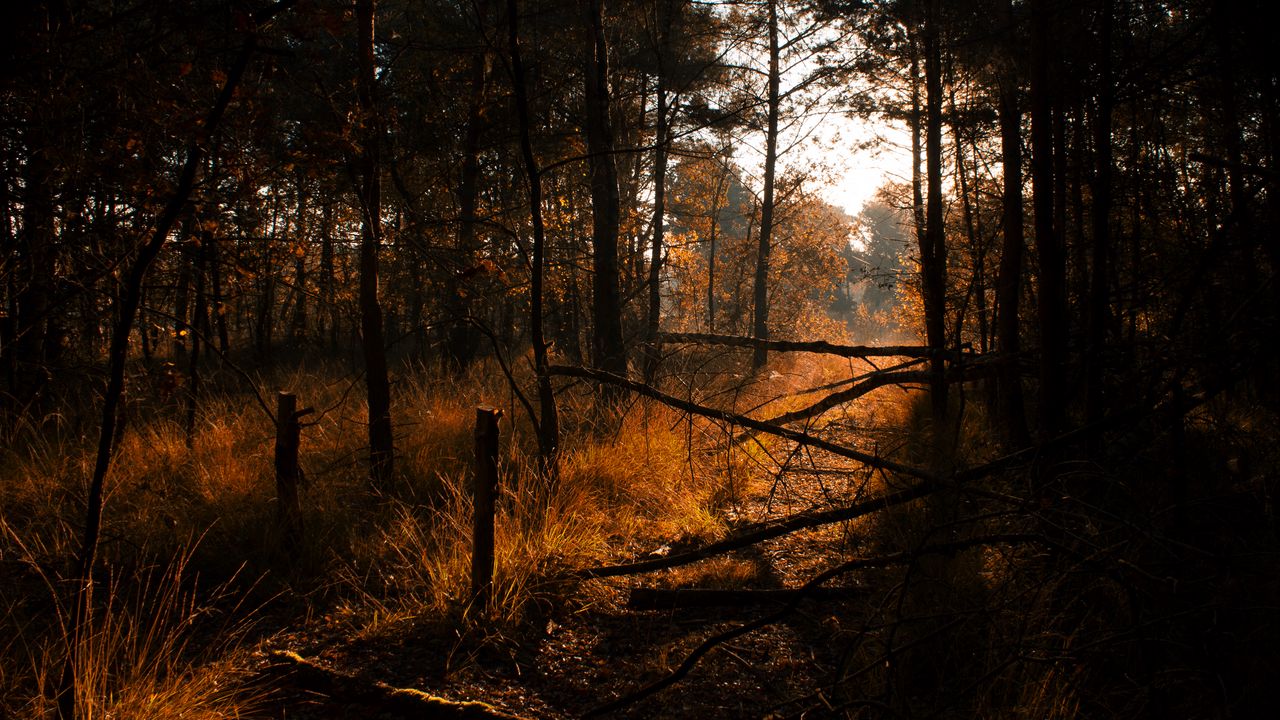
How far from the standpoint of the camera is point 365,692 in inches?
114

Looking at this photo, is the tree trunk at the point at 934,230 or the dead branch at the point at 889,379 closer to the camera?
the dead branch at the point at 889,379

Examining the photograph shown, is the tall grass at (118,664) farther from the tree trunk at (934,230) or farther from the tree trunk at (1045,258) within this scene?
the tree trunk at (934,230)

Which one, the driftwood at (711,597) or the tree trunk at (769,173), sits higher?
the tree trunk at (769,173)

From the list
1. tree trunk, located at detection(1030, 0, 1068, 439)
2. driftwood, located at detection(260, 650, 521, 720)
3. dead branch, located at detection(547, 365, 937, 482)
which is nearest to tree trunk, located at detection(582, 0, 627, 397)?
dead branch, located at detection(547, 365, 937, 482)

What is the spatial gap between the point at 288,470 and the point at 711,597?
2.65 m

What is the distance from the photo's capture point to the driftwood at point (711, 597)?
383 cm

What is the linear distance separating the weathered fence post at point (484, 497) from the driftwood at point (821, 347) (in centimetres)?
253

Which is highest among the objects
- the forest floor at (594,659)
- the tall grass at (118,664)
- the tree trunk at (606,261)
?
the tree trunk at (606,261)

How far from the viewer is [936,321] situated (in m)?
7.36

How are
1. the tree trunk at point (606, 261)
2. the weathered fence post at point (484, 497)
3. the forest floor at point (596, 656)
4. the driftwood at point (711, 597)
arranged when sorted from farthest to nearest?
1. the tree trunk at point (606, 261)
2. the driftwood at point (711, 597)
3. the weathered fence post at point (484, 497)
4. the forest floor at point (596, 656)

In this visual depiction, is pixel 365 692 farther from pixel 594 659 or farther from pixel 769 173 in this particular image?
pixel 769 173

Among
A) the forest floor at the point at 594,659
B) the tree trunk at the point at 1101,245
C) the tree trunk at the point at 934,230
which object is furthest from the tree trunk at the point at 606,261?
the tree trunk at the point at 1101,245

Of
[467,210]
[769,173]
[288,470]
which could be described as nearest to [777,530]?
[288,470]

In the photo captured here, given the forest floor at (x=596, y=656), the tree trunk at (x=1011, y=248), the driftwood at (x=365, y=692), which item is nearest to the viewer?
the driftwood at (x=365, y=692)
